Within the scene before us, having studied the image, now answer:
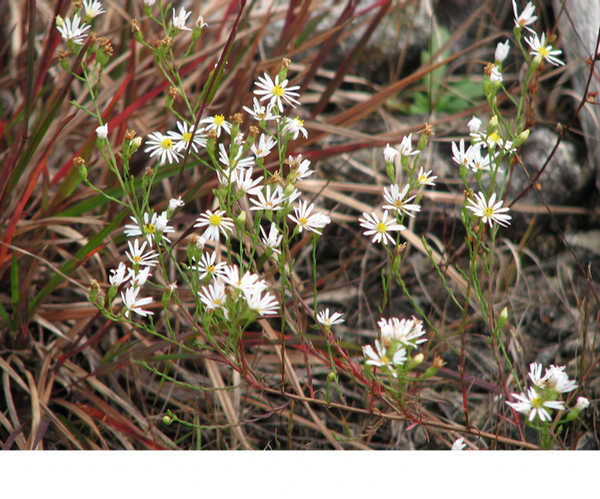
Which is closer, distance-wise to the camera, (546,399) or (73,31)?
(546,399)

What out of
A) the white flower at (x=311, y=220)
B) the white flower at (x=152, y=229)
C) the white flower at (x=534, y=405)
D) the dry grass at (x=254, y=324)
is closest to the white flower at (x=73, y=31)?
the dry grass at (x=254, y=324)

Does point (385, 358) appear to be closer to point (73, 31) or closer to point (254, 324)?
point (254, 324)

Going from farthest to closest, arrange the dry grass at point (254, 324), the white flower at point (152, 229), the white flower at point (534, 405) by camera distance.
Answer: the dry grass at point (254, 324) < the white flower at point (152, 229) < the white flower at point (534, 405)

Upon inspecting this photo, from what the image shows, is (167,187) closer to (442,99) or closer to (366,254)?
(366,254)

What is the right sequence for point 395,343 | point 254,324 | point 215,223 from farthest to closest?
point 254,324
point 215,223
point 395,343

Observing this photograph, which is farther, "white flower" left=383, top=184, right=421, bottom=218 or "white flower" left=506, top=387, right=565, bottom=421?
"white flower" left=383, top=184, right=421, bottom=218

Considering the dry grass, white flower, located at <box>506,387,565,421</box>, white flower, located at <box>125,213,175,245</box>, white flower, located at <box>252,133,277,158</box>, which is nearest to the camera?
white flower, located at <box>506,387,565,421</box>

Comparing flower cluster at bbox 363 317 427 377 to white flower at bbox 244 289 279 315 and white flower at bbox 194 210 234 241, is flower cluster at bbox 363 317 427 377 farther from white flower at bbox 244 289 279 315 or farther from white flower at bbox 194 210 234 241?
white flower at bbox 194 210 234 241

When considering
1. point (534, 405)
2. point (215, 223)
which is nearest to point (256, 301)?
point (215, 223)

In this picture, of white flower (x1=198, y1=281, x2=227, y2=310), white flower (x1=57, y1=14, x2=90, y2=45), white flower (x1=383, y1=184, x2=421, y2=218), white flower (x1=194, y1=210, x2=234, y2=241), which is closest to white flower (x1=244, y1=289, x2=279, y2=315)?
white flower (x1=198, y1=281, x2=227, y2=310)

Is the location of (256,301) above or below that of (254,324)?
below

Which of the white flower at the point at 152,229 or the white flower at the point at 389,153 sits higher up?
the white flower at the point at 389,153

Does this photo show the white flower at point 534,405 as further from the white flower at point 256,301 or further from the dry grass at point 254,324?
the white flower at point 256,301
